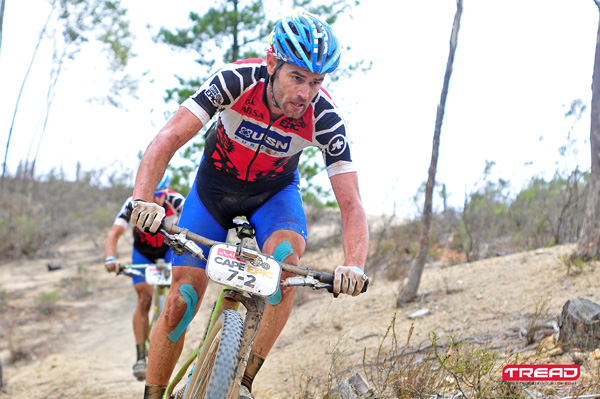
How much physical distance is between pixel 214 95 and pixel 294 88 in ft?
1.50

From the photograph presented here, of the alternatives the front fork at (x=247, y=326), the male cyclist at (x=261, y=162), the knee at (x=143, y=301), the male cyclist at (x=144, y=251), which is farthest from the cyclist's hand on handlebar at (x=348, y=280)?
the knee at (x=143, y=301)

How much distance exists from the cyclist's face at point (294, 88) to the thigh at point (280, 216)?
60cm

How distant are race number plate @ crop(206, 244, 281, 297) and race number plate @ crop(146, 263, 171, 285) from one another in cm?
345

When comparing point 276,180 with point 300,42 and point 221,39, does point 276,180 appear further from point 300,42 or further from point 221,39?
point 221,39

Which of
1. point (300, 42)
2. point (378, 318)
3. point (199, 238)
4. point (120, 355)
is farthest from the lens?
point (120, 355)

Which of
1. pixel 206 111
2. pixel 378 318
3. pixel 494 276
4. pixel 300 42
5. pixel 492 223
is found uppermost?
pixel 300 42

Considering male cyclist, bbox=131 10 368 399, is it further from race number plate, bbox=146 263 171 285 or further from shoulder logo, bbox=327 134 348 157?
race number plate, bbox=146 263 171 285

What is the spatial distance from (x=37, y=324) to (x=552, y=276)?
28.7ft

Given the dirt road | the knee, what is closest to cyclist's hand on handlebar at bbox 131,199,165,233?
the dirt road

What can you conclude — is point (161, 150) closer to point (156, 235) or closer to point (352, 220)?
point (352, 220)

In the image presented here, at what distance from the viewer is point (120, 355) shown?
8.11 metres

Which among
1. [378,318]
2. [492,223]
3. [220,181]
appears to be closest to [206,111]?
[220,181]

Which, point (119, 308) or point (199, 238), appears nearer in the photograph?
point (199, 238)

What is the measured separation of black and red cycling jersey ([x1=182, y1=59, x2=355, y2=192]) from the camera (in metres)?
2.96
